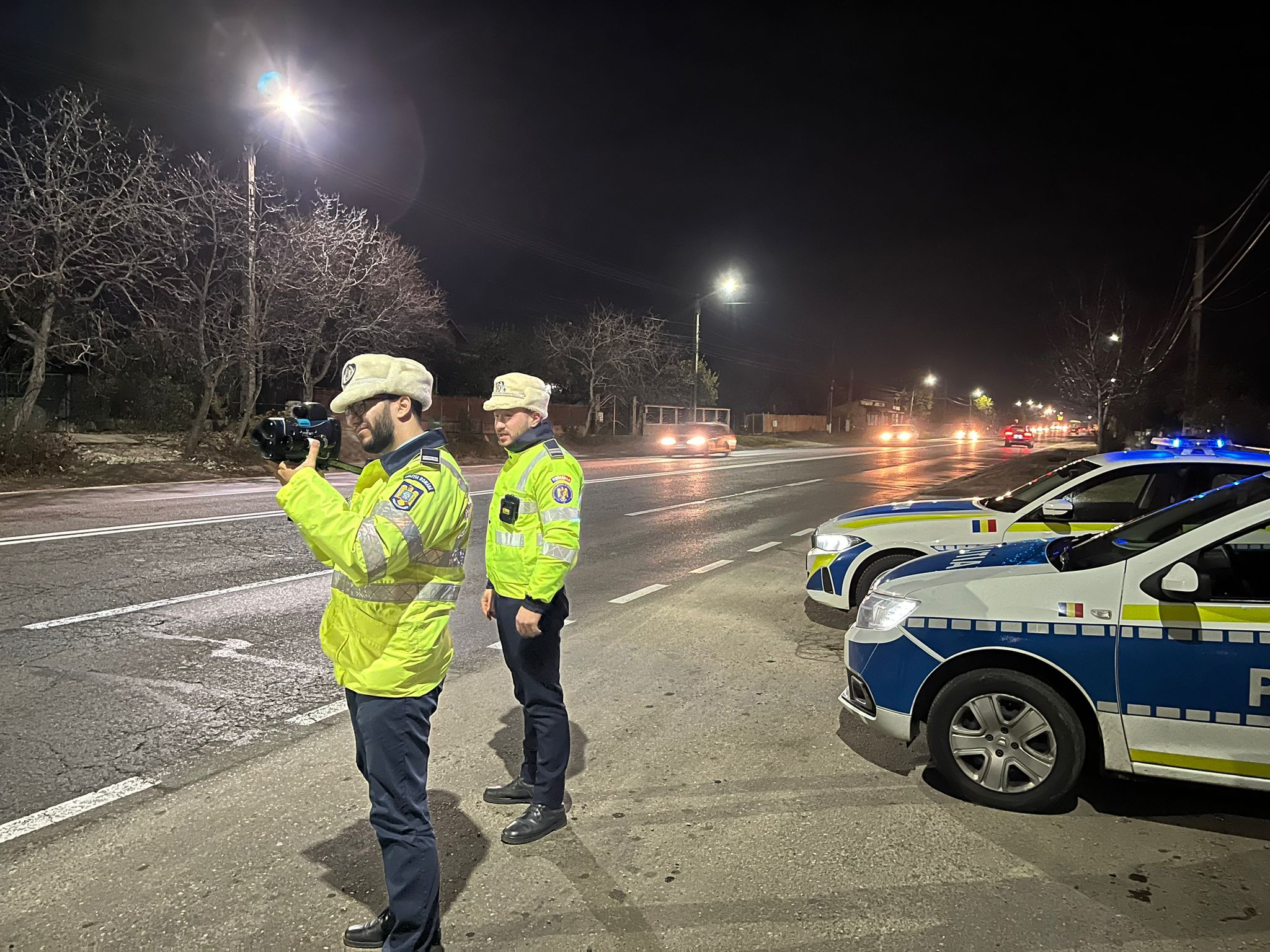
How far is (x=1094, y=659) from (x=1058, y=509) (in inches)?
116

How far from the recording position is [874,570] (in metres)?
6.85

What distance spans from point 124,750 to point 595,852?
250cm

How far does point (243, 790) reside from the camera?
3.80 m

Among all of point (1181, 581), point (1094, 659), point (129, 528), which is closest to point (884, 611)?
point (1094, 659)

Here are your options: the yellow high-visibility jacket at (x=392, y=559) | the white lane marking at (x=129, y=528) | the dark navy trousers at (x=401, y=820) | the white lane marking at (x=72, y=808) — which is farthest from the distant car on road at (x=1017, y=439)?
the dark navy trousers at (x=401, y=820)

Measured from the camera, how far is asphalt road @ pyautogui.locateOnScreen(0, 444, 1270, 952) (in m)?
2.87

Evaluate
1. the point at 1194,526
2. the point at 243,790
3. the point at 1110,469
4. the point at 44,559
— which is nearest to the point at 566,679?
the point at 243,790

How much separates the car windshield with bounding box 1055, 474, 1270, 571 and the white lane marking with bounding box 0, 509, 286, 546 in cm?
908

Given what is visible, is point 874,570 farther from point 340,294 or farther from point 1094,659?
point 340,294

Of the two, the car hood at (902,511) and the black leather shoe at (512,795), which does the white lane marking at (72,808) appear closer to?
the black leather shoe at (512,795)

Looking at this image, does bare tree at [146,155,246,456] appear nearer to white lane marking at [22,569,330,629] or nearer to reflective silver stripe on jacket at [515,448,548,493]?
white lane marking at [22,569,330,629]

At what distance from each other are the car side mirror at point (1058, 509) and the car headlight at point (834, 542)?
1.35 m

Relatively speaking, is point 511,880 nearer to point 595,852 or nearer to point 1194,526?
A: point 595,852

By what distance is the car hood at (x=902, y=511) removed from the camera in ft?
22.8
